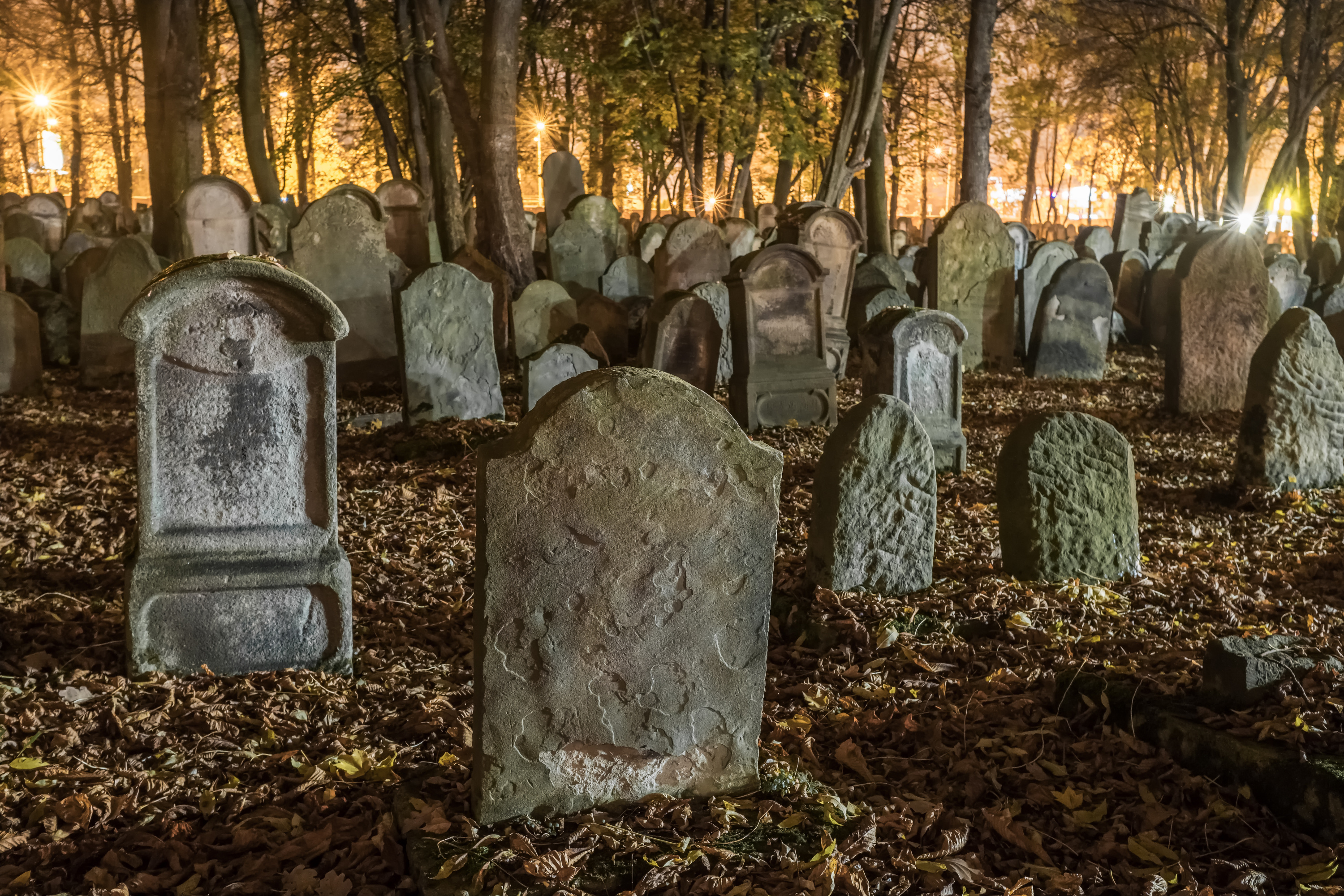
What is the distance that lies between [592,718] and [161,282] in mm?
2415

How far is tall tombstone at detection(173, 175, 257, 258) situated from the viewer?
1402cm

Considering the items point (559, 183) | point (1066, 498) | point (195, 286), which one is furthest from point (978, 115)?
point (195, 286)

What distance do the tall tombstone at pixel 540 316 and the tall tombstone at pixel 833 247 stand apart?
245 centimetres

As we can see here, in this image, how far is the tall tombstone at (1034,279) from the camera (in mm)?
13477

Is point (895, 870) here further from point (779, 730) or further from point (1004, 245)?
point (1004, 245)

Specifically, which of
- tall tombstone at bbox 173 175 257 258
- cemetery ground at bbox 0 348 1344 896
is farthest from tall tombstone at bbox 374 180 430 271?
cemetery ground at bbox 0 348 1344 896

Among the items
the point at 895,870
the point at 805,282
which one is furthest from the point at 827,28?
the point at 895,870

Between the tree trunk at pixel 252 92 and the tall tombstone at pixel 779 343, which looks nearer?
the tall tombstone at pixel 779 343

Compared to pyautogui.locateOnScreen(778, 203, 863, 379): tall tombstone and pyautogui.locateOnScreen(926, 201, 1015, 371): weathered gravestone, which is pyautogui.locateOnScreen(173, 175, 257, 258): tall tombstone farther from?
pyautogui.locateOnScreen(926, 201, 1015, 371): weathered gravestone

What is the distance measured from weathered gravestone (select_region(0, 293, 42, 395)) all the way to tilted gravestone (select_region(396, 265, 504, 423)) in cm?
379

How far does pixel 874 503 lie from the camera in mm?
5438

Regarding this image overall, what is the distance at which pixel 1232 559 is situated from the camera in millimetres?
6199

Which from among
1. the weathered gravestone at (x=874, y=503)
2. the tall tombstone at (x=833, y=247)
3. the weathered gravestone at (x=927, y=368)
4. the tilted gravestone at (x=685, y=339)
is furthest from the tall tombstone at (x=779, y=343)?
the weathered gravestone at (x=874, y=503)

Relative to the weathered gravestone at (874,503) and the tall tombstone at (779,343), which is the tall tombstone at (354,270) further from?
the weathered gravestone at (874,503)
